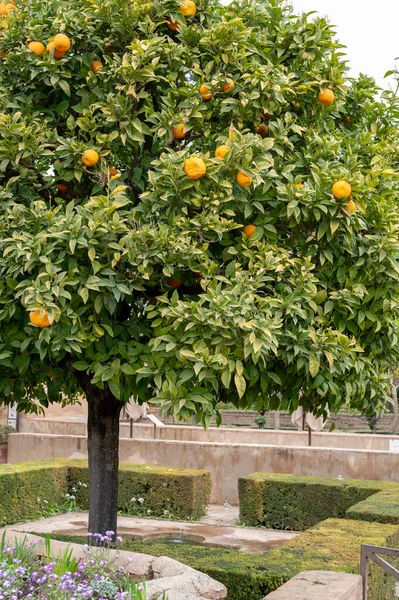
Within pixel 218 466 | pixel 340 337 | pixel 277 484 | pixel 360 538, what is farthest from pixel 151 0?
pixel 218 466

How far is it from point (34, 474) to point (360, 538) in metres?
6.30

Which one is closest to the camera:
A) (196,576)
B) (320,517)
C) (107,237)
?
(196,576)

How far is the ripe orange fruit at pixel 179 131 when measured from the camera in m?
4.66

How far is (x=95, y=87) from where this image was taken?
4918 millimetres

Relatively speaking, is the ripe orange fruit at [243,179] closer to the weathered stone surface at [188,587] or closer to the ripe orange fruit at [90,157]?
the ripe orange fruit at [90,157]

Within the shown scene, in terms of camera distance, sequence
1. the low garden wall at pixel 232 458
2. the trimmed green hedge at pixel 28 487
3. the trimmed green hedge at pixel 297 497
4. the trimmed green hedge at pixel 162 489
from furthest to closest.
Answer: the low garden wall at pixel 232 458, the trimmed green hedge at pixel 162 489, the trimmed green hedge at pixel 28 487, the trimmed green hedge at pixel 297 497

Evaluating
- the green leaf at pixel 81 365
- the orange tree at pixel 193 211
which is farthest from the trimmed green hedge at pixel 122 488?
the green leaf at pixel 81 365

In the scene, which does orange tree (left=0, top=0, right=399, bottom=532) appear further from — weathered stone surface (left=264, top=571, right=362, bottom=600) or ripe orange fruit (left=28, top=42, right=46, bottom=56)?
weathered stone surface (left=264, top=571, right=362, bottom=600)

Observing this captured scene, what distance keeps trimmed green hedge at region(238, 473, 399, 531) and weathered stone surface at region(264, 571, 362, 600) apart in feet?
19.5

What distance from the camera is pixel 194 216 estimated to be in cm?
446

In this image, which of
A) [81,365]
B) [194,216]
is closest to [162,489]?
[81,365]

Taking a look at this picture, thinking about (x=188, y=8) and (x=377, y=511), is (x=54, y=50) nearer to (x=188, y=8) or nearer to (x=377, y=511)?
(x=188, y=8)

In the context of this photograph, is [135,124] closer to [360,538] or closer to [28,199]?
→ [28,199]

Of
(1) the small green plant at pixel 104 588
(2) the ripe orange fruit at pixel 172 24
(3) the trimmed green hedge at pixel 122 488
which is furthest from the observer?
(3) the trimmed green hedge at pixel 122 488
